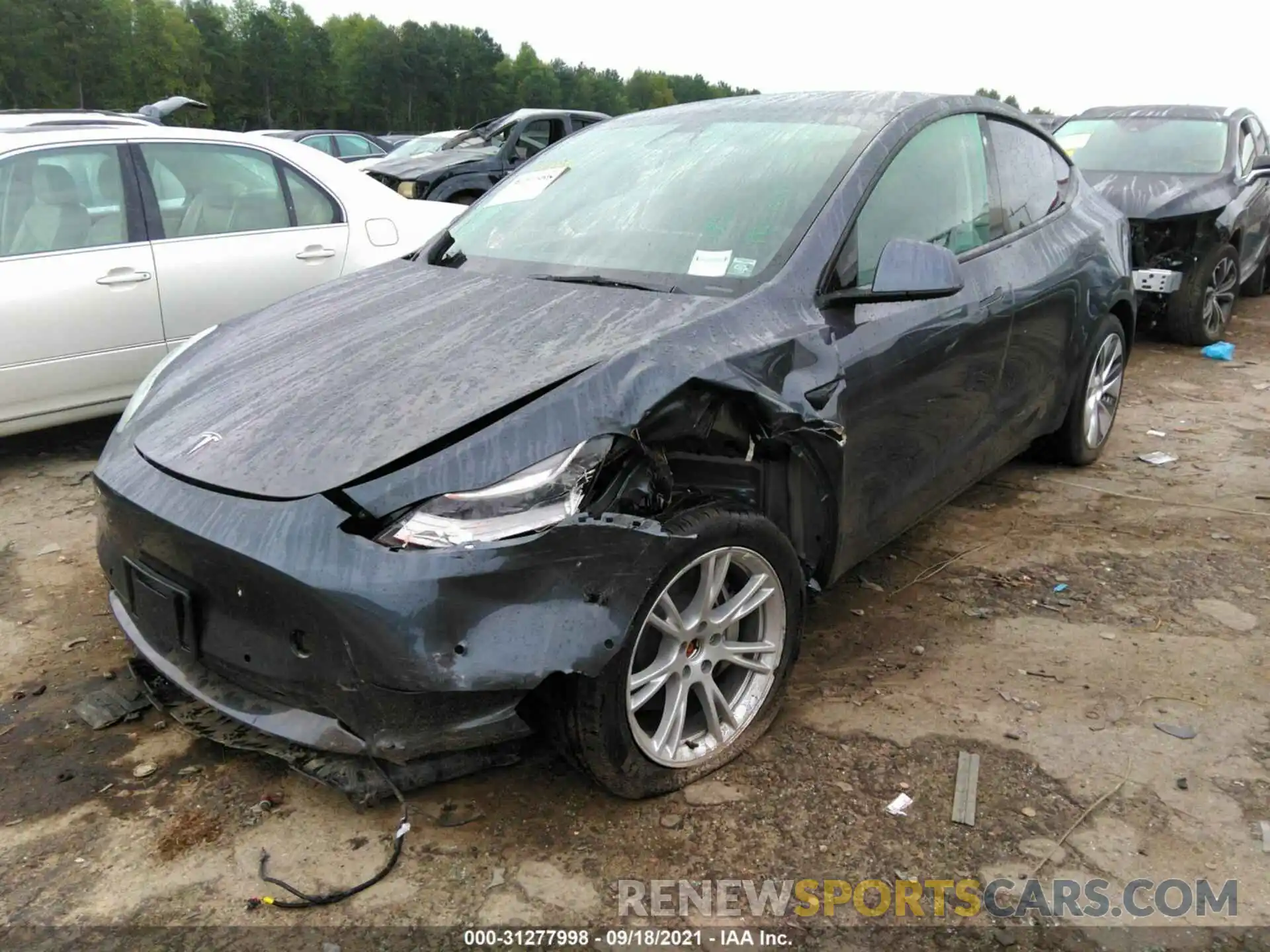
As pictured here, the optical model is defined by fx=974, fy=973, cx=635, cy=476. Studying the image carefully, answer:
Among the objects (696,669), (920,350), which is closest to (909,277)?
(920,350)

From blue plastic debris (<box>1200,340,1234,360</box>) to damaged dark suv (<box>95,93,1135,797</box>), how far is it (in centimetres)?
444

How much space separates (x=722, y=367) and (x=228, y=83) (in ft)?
267

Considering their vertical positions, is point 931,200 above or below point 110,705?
above

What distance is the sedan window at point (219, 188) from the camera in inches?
194

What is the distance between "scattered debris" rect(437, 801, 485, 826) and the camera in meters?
2.37

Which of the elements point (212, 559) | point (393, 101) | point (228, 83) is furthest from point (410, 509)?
point (393, 101)

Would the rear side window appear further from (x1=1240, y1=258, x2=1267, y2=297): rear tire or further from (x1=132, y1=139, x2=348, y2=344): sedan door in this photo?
(x1=1240, y1=258, x2=1267, y2=297): rear tire

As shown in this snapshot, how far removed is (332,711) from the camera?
6.89 ft

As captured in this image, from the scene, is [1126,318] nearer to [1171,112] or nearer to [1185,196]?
[1185,196]

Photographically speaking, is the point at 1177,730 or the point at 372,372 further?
the point at 1177,730

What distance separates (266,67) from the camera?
74.0m

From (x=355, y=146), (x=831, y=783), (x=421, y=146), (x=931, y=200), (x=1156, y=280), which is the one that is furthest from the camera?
(x=355, y=146)

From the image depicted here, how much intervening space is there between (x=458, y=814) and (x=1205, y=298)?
284 inches

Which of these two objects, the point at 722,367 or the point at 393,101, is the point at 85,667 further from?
the point at 393,101
